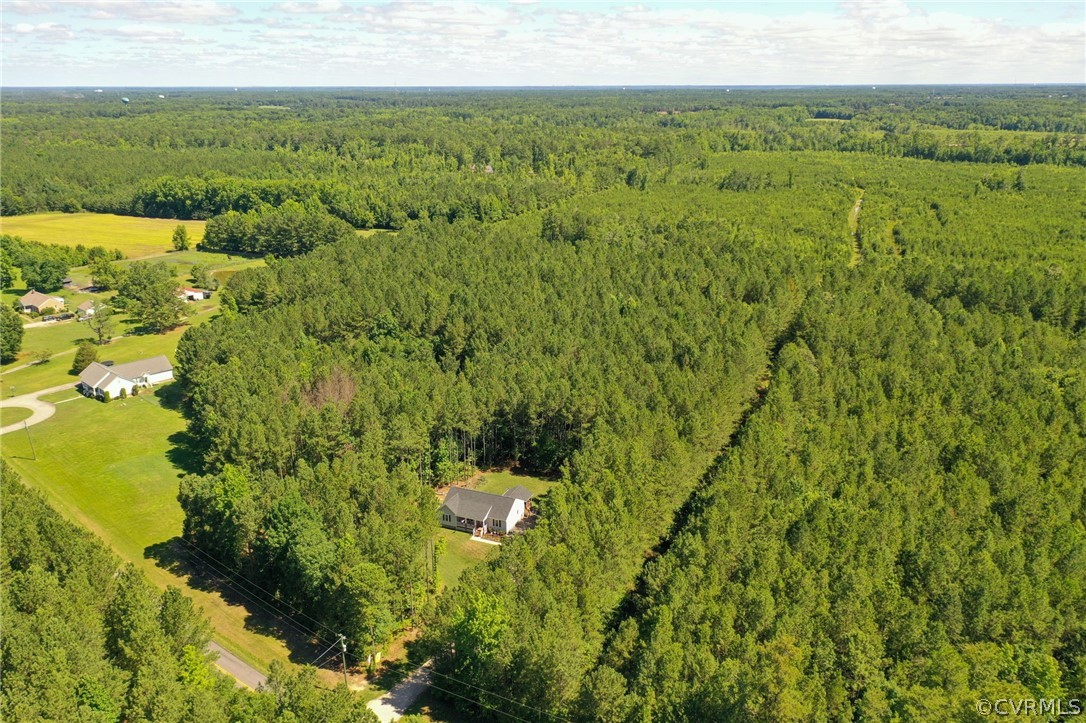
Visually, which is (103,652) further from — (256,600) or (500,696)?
(500,696)

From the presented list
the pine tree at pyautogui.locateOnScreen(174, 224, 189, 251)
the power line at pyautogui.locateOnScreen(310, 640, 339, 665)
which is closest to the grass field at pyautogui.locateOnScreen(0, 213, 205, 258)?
the pine tree at pyautogui.locateOnScreen(174, 224, 189, 251)

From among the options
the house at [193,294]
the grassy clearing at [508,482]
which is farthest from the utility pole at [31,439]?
the house at [193,294]

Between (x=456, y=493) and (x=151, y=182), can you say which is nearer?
(x=456, y=493)

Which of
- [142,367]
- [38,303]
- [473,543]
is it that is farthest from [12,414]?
[473,543]

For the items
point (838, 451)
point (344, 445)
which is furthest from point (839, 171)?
point (344, 445)

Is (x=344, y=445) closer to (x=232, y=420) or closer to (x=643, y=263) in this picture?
(x=232, y=420)

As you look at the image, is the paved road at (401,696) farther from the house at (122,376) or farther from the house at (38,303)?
the house at (38,303)
